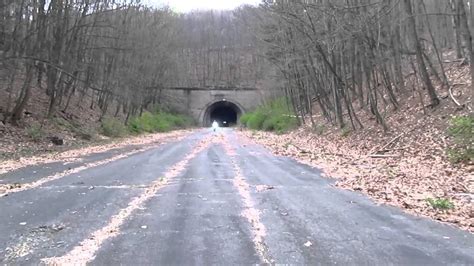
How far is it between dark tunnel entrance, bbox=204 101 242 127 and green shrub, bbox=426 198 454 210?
70772 millimetres

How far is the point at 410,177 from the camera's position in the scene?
11.1 meters

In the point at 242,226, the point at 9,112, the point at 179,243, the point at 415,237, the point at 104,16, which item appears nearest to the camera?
the point at 179,243

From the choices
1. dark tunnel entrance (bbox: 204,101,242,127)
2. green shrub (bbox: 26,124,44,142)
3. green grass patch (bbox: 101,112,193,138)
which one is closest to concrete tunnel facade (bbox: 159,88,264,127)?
dark tunnel entrance (bbox: 204,101,242,127)

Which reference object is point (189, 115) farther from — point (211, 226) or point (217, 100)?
point (211, 226)

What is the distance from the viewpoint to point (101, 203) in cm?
805

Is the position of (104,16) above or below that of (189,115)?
above

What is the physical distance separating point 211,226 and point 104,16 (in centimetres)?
2954

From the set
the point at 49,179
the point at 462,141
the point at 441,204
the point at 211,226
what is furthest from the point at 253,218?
the point at 462,141

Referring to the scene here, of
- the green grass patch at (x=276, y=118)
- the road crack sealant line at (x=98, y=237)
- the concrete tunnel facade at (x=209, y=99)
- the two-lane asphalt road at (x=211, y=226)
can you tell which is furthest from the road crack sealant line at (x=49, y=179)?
the concrete tunnel facade at (x=209, y=99)

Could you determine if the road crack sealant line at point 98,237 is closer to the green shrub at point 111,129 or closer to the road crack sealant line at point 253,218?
the road crack sealant line at point 253,218

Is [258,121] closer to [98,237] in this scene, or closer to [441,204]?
[441,204]

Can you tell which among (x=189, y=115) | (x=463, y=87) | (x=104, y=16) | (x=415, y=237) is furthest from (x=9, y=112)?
(x=189, y=115)

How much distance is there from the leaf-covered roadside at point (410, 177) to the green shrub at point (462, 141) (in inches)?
11.3

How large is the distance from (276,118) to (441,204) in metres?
35.5
